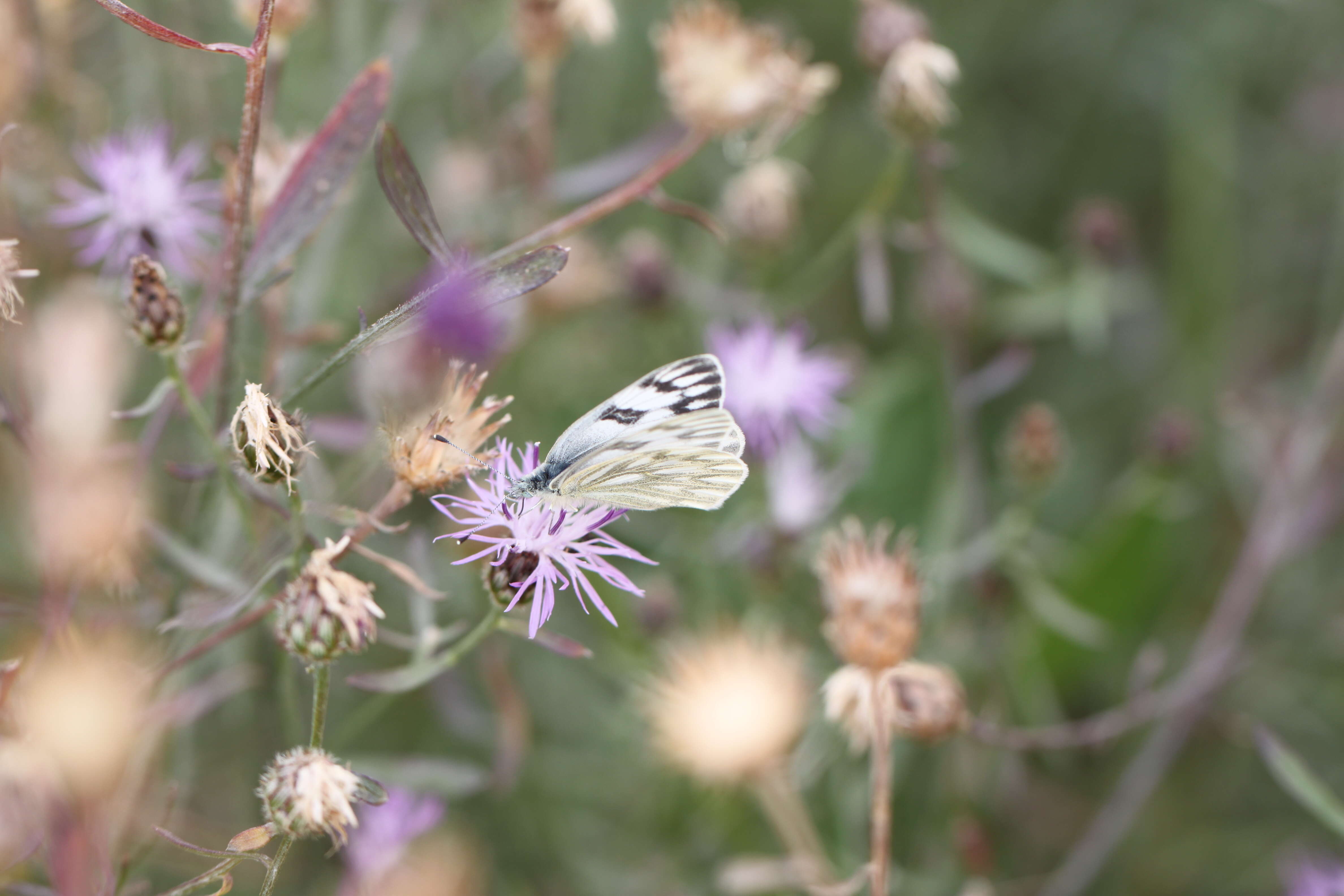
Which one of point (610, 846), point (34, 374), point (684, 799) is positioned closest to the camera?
point (34, 374)

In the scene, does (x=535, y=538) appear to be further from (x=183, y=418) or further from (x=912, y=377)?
(x=912, y=377)

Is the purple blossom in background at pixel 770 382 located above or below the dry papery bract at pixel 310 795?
above

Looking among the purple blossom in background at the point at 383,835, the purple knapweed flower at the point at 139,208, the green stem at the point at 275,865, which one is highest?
the purple knapweed flower at the point at 139,208

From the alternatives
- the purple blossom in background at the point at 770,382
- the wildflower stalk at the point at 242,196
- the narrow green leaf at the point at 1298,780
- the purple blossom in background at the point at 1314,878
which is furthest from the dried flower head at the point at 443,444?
the purple blossom in background at the point at 1314,878

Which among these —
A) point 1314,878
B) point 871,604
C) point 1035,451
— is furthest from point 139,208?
point 1314,878

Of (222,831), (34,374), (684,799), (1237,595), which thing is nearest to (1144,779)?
(1237,595)

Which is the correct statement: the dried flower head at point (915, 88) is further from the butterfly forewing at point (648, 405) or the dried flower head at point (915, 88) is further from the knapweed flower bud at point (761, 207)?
the butterfly forewing at point (648, 405)
